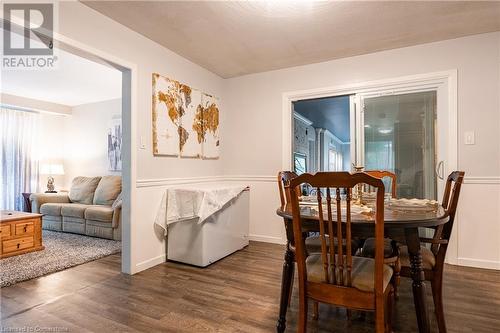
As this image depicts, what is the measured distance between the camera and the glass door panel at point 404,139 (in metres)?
3.05

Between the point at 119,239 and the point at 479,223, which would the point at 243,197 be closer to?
the point at 119,239

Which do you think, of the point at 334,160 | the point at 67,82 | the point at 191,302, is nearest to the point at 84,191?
the point at 67,82

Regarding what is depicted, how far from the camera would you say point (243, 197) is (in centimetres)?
350

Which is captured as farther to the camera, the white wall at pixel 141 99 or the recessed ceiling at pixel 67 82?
the recessed ceiling at pixel 67 82

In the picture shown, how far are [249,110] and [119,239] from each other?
2606mm

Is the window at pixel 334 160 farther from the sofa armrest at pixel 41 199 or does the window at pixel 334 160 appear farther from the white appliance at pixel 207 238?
the sofa armrest at pixel 41 199

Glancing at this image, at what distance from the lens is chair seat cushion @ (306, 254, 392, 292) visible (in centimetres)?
128

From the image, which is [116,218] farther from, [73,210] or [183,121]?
[183,121]

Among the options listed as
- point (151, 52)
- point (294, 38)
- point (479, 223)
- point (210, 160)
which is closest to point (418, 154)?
point (479, 223)

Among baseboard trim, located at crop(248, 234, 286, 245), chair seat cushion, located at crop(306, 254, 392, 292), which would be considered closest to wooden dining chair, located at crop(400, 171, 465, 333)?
chair seat cushion, located at crop(306, 254, 392, 292)

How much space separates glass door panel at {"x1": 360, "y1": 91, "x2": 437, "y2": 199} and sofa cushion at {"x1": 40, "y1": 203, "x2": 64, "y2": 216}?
4.60m

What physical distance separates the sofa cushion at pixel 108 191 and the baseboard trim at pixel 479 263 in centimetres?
471

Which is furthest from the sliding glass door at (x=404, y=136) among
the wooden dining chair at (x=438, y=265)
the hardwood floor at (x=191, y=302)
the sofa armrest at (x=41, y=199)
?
the sofa armrest at (x=41, y=199)

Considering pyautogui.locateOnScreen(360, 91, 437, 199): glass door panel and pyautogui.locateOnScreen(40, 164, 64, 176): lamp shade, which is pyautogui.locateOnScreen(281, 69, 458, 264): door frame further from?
pyautogui.locateOnScreen(40, 164, 64, 176): lamp shade
